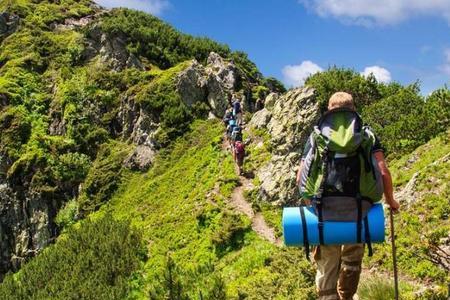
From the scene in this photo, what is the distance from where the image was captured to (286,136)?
92.7 feet

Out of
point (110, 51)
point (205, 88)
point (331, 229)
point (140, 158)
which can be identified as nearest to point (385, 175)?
point (331, 229)

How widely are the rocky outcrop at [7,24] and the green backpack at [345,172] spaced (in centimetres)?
5344

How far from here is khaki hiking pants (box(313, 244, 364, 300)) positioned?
24.8 ft

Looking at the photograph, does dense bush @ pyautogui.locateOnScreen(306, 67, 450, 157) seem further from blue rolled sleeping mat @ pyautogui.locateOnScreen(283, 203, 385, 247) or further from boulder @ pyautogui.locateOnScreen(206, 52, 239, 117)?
blue rolled sleeping mat @ pyautogui.locateOnScreen(283, 203, 385, 247)

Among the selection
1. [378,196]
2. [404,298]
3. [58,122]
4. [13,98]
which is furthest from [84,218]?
[378,196]

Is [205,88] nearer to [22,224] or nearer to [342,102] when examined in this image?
[22,224]

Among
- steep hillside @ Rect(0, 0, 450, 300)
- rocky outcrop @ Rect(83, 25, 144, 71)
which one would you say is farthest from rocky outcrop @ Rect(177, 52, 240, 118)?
rocky outcrop @ Rect(83, 25, 144, 71)

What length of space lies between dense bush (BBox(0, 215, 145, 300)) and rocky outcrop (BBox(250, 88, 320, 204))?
7270 mm

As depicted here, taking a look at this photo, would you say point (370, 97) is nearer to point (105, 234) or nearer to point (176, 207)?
point (176, 207)

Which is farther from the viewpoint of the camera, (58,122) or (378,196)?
(58,122)

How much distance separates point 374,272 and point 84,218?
80.0 feet

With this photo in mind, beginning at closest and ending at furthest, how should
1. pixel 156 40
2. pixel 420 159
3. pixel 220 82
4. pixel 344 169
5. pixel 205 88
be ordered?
pixel 344 169
pixel 420 159
pixel 205 88
pixel 220 82
pixel 156 40

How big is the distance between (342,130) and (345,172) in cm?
58

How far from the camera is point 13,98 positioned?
42.7m
